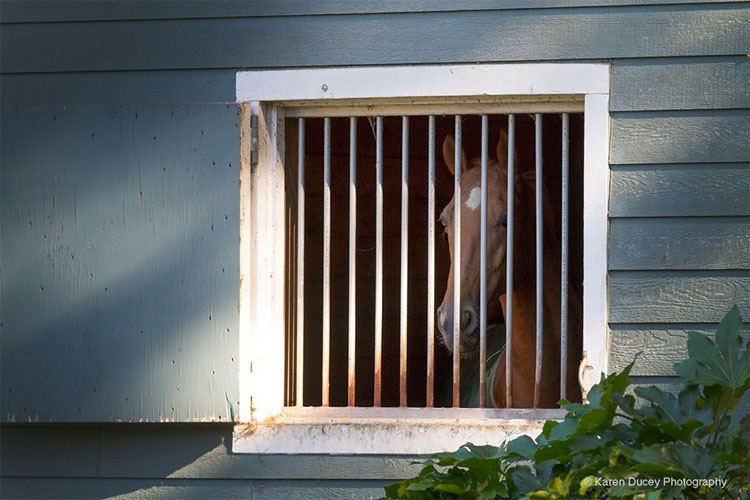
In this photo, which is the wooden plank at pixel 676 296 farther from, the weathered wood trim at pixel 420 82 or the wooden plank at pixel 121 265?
the wooden plank at pixel 121 265

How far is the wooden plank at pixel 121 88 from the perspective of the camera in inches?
116

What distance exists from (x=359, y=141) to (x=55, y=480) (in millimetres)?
2872

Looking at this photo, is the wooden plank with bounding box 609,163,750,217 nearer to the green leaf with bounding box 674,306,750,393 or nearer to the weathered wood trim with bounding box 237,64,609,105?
the weathered wood trim with bounding box 237,64,609,105

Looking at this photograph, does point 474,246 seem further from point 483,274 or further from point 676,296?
point 676,296

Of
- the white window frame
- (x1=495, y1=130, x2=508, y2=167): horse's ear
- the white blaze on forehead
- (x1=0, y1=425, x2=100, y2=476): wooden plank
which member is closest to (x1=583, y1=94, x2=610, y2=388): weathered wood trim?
the white window frame

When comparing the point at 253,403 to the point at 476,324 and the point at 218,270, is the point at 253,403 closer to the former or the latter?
the point at 218,270

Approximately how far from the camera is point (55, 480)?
297cm

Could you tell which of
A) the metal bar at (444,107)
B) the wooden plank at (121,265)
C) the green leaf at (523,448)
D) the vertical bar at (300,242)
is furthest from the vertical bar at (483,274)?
the green leaf at (523,448)

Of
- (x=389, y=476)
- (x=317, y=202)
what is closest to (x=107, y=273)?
(x=389, y=476)

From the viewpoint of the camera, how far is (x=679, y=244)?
2.78 meters

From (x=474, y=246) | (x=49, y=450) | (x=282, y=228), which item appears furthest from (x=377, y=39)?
(x=49, y=450)

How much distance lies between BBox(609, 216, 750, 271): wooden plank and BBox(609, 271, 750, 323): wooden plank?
0.03m

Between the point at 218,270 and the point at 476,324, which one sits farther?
the point at 476,324

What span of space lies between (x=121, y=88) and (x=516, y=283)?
1.55m
